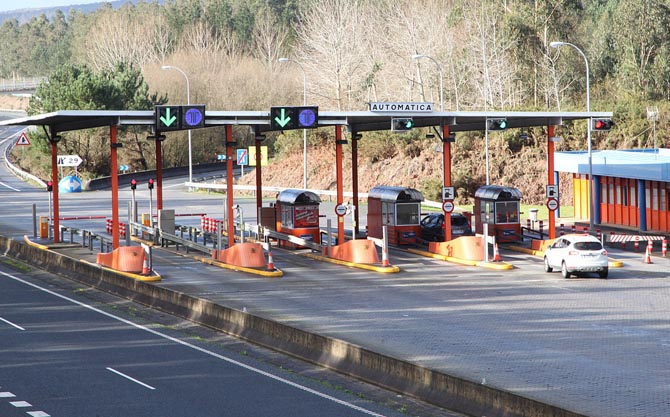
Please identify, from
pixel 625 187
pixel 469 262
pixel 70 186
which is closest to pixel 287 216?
pixel 469 262

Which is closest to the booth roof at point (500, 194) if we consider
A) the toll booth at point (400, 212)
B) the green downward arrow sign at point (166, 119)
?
the toll booth at point (400, 212)

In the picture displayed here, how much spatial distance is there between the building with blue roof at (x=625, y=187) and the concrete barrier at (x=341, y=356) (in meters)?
23.9

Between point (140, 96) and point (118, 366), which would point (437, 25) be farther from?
point (118, 366)

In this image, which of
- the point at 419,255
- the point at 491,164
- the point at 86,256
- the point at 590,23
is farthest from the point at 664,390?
the point at 590,23

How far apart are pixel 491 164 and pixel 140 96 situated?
109 feet

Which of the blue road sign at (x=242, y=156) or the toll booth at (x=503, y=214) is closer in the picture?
the toll booth at (x=503, y=214)

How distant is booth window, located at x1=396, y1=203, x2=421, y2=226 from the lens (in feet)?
133

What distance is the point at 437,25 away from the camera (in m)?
84.9

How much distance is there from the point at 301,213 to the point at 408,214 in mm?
4198

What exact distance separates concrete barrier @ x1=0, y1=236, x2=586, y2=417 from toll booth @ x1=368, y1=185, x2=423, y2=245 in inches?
502

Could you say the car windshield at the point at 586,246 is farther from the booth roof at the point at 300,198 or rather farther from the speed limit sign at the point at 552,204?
the booth roof at the point at 300,198

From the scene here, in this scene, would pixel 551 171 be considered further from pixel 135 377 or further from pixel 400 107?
pixel 135 377

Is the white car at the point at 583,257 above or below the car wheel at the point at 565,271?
above

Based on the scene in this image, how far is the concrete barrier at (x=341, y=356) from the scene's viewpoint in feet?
49.8
